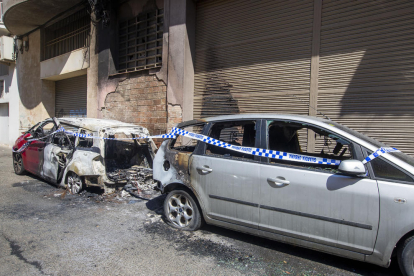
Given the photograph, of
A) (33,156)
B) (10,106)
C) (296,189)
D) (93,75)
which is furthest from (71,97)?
(296,189)

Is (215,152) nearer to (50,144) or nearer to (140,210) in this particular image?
(140,210)

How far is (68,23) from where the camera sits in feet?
40.6

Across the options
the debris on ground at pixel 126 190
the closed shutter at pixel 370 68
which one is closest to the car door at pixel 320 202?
the closed shutter at pixel 370 68

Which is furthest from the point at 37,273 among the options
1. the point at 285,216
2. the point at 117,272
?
the point at 285,216

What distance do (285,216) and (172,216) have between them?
5.85 ft

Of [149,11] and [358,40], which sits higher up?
[149,11]

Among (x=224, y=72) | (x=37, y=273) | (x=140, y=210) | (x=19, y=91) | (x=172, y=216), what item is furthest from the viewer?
(x=19, y=91)

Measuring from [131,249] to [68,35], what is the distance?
11872 mm

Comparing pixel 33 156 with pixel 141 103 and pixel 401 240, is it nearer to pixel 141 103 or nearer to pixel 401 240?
pixel 141 103

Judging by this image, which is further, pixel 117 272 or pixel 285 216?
pixel 285 216

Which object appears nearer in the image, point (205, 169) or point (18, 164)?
point (205, 169)

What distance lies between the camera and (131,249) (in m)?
3.49

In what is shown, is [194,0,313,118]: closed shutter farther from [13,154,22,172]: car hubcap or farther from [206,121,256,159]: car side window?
[13,154,22,172]: car hubcap

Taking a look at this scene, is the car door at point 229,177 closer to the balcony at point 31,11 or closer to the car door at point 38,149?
the car door at point 38,149
